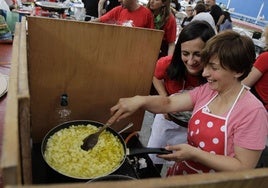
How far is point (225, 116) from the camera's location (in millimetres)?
963

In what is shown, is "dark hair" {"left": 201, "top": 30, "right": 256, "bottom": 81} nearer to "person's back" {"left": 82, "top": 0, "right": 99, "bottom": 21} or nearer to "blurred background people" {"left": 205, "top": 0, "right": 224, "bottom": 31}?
"person's back" {"left": 82, "top": 0, "right": 99, "bottom": 21}

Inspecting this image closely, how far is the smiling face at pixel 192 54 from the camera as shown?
1.26 meters

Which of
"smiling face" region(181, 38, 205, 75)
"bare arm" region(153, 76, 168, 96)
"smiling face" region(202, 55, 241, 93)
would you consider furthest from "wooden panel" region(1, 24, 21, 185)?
"bare arm" region(153, 76, 168, 96)

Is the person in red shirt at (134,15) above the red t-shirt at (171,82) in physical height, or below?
above

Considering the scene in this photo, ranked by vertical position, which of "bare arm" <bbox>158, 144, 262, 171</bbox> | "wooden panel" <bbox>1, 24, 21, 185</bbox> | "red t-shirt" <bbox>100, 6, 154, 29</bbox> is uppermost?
"wooden panel" <bbox>1, 24, 21, 185</bbox>

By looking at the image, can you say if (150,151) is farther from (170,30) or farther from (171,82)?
(170,30)

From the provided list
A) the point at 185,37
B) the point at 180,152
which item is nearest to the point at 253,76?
the point at 185,37

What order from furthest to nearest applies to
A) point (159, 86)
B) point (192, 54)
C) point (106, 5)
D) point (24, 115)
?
point (106, 5) → point (159, 86) → point (192, 54) → point (24, 115)

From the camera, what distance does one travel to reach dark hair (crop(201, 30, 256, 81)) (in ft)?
3.05

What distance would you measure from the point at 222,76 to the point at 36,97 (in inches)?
29.9

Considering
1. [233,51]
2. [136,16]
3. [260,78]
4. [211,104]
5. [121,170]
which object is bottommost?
[121,170]

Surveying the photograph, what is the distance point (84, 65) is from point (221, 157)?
2.12ft

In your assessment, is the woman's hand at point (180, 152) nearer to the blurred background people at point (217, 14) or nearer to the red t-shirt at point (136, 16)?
the red t-shirt at point (136, 16)

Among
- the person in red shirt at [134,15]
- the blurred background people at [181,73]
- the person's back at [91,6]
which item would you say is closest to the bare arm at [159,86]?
the blurred background people at [181,73]
